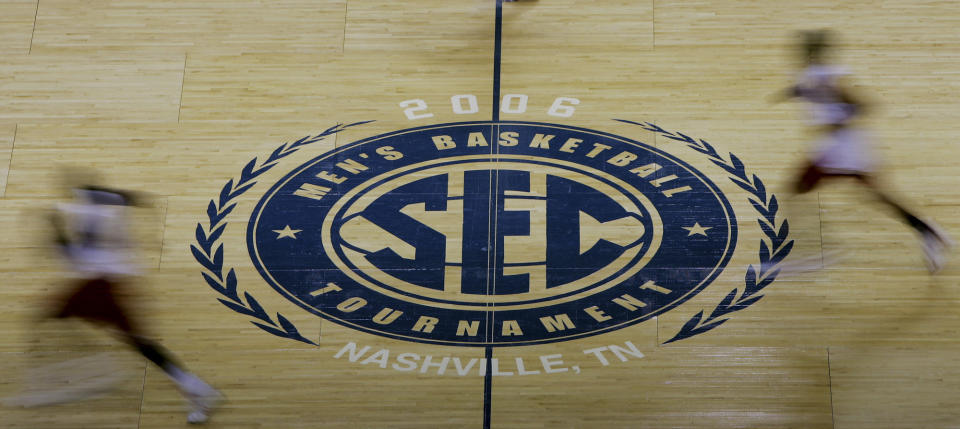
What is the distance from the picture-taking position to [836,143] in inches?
253

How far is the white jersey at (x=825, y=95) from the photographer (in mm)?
6414

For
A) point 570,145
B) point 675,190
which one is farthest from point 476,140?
point 675,190

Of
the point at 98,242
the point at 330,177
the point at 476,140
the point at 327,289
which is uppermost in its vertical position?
the point at 476,140

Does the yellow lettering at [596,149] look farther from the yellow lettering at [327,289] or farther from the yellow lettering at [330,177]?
the yellow lettering at [327,289]

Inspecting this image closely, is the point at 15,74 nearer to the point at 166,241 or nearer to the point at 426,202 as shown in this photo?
the point at 166,241

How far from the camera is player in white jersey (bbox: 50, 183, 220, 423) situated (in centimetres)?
600

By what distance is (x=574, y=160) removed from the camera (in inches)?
292

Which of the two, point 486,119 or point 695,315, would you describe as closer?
point 695,315

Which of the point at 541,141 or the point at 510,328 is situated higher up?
the point at 541,141

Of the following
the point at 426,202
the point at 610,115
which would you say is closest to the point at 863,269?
the point at 610,115

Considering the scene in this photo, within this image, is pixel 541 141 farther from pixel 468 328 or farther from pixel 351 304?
pixel 351 304

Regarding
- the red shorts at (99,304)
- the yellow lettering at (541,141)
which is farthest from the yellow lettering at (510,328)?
the red shorts at (99,304)

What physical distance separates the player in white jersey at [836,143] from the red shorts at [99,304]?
15.3 ft

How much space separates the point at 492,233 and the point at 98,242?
2.77 metres
